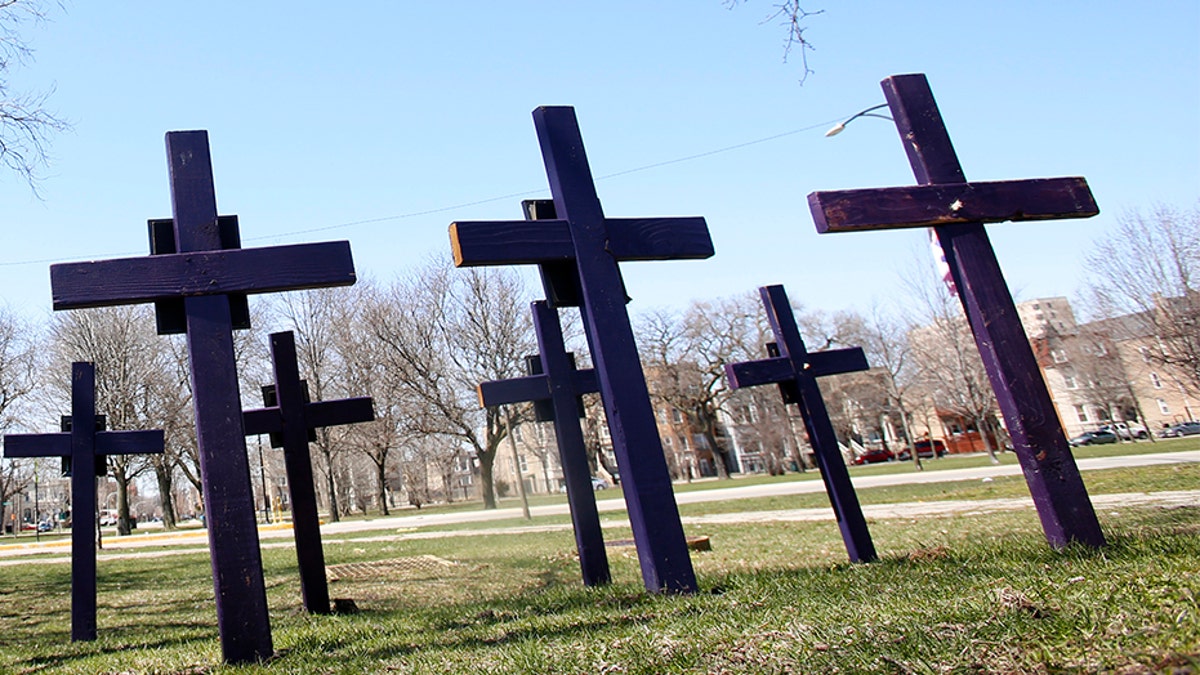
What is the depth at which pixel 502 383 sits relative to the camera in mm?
7332

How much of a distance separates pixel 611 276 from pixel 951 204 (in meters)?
2.18

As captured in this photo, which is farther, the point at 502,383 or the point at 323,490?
the point at 323,490

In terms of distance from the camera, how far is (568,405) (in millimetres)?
7062

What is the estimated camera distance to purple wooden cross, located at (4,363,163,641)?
680cm

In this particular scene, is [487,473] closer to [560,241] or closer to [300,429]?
[300,429]

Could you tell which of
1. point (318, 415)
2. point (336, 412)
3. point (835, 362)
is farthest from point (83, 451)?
point (835, 362)

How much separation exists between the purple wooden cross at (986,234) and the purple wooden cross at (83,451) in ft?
24.5

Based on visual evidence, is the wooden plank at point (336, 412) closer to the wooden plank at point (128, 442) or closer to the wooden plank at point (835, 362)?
the wooden plank at point (128, 442)

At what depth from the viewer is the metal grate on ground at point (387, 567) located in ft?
33.1

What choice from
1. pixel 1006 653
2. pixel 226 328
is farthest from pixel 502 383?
pixel 1006 653

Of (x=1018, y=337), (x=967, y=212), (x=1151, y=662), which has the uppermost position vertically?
(x=967, y=212)

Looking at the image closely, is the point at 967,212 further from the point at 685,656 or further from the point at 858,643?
the point at 685,656

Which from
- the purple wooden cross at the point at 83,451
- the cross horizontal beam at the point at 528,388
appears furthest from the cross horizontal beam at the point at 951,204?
the purple wooden cross at the point at 83,451

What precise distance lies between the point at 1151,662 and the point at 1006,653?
37 centimetres
